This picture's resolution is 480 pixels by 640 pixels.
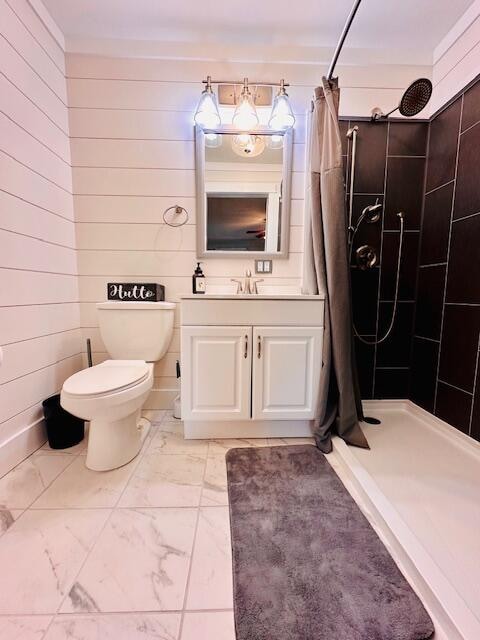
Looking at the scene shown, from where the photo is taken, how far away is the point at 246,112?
1723mm

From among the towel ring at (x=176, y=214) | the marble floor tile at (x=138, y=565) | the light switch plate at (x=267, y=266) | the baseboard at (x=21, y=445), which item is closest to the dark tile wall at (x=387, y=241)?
the light switch plate at (x=267, y=266)

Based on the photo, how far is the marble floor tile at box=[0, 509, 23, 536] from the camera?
1023 millimetres

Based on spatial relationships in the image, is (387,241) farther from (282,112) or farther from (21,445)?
(21,445)

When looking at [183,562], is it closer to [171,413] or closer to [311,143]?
[171,413]

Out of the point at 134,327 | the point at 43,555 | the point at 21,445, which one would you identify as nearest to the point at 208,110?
the point at 134,327

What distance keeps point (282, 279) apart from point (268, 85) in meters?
1.25

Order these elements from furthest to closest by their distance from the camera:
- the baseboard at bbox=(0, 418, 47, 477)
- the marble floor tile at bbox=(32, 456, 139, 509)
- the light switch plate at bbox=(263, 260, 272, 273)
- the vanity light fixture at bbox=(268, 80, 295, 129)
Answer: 1. the light switch plate at bbox=(263, 260, 272, 273)
2. the vanity light fixture at bbox=(268, 80, 295, 129)
3. the baseboard at bbox=(0, 418, 47, 477)
4. the marble floor tile at bbox=(32, 456, 139, 509)

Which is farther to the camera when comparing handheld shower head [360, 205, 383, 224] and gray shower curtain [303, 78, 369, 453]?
handheld shower head [360, 205, 383, 224]

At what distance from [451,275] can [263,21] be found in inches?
74.5

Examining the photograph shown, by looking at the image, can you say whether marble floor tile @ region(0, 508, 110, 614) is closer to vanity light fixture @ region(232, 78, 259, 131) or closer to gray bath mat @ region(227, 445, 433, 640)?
gray bath mat @ region(227, 445, 433, 640)

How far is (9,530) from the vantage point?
1010 millimetres

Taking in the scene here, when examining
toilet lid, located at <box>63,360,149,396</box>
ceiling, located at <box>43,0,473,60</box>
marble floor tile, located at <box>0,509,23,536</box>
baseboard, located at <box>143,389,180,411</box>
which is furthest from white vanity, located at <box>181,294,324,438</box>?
ceiling, located at <box>43,0,473,60</box>

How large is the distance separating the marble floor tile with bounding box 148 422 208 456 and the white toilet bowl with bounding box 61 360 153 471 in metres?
Result: 0.11

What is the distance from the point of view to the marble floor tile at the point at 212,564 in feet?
2.62
